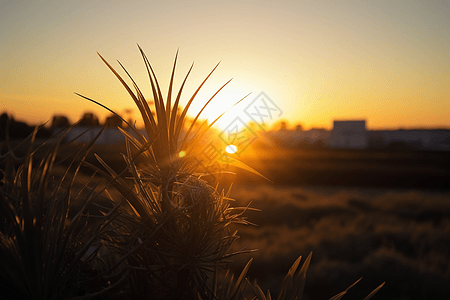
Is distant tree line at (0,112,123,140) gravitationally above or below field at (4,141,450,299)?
above

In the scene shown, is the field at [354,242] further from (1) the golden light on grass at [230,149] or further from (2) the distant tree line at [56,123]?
(2) the distant tree line at [56,123]

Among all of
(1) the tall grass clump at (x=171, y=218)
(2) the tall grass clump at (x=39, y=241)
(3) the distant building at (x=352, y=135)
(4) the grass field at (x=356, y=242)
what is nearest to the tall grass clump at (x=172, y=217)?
(1) the tall grass clump at (x=171, y=218)

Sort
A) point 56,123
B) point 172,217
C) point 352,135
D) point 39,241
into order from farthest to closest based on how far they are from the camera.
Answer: point 352,135, point 56,123, point 172,217, point 39,241

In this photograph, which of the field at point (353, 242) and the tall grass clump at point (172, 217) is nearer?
the tall grass clump at point (172, 217)

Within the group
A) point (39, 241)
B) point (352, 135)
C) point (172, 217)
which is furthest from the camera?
point (352, 135)

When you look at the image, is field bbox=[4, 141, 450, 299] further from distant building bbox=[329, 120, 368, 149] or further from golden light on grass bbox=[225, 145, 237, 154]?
distant building bbox=[329, 120, 368, 149]

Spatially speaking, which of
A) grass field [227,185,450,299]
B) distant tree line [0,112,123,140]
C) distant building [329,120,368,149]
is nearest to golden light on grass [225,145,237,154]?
distant tree line [0,112,123,140]

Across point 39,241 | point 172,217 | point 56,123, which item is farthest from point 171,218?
point 56,123

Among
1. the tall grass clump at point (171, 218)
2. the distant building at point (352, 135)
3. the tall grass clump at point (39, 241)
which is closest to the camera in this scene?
the tall grass clump at point (39, 241)

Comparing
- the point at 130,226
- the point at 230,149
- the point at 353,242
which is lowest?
the point at 353,242

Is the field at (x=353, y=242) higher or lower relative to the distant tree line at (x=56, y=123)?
lower

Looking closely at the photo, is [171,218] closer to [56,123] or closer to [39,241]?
[39,241]

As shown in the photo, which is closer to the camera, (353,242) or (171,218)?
(171,218)

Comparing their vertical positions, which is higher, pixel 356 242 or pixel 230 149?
pixel 230 149
